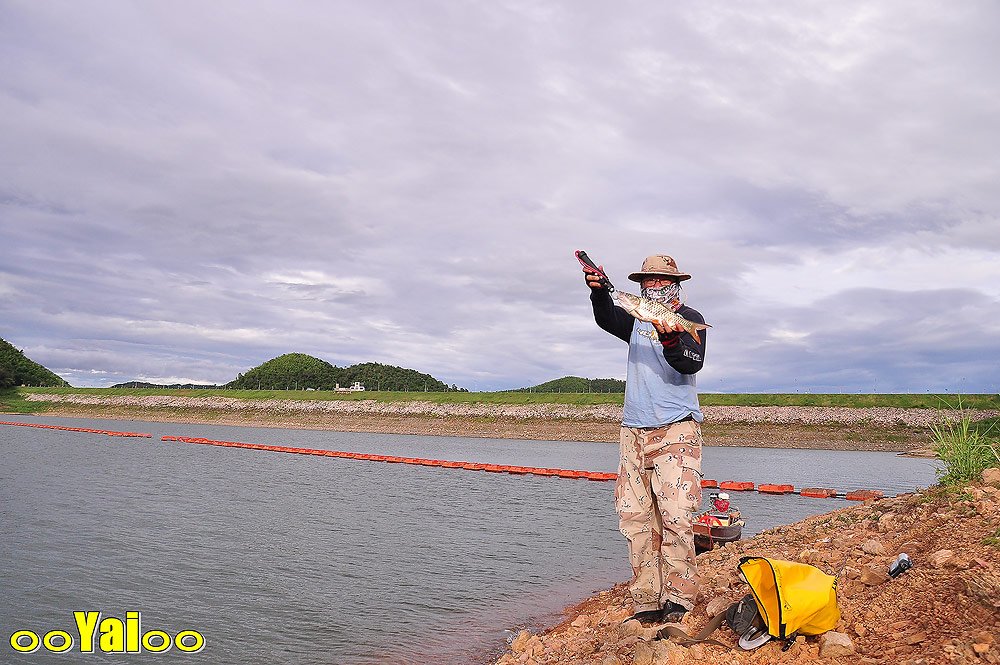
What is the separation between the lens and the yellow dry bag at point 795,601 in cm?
436

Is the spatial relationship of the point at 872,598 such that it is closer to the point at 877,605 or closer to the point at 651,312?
the point at 877,605

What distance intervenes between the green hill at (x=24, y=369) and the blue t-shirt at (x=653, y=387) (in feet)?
460

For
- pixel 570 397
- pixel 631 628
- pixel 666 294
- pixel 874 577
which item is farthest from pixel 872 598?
pixel 570 397

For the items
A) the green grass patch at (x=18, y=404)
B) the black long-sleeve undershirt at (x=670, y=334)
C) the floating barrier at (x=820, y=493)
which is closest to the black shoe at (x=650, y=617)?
the black long-sleeve undershirt at (x=670, y=334)

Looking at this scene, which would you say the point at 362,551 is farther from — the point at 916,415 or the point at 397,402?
the point at 397,402

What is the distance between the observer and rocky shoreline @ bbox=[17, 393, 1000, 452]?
176ft

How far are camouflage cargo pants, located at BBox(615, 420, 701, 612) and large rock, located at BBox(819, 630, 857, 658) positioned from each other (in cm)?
118

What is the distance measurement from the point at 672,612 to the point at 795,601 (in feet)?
4.16

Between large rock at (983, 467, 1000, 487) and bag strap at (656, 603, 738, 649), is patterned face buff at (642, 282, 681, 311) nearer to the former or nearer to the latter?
bag strap at (656, 603, 738, 649)

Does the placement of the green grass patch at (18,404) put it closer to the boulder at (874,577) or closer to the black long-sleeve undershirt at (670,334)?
the black long-sleeve undershirt at (670,334)

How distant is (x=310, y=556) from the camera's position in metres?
11.9

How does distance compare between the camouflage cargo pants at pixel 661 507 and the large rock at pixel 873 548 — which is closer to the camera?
the camouflage cargo pants at pixel 661 507

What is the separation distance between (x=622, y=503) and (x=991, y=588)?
8.18 ft

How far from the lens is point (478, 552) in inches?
497
